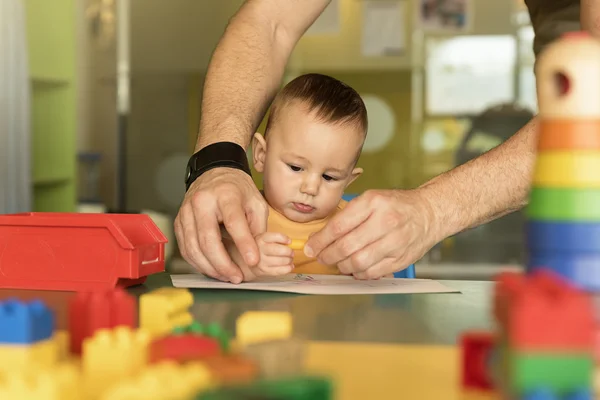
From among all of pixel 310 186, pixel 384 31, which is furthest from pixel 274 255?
pixel 384 31

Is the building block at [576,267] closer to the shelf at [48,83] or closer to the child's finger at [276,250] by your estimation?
the child's finger at [276,250]

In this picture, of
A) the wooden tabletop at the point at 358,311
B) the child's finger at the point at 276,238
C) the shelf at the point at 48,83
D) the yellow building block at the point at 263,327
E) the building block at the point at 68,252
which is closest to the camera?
the yellow building block at the point at 263,327

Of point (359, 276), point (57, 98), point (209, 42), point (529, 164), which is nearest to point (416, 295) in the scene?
point (359, 276)

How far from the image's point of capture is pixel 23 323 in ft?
1.65

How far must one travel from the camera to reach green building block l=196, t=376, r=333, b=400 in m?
0.36


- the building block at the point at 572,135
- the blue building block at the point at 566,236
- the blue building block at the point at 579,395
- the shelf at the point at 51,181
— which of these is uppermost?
the building block at the point at 572,135

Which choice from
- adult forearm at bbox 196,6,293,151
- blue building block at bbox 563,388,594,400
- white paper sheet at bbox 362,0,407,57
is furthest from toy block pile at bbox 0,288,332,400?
white paper sheet at bbox 362,0,407,57

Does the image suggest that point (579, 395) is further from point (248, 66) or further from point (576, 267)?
point (248, 66)

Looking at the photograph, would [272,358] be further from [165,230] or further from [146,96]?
[146,96]

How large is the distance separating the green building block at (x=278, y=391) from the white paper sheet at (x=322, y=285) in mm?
653

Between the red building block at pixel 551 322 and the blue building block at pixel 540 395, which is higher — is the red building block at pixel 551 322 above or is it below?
above

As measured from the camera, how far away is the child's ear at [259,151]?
1629 millimetres

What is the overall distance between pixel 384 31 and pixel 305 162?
2.74 meters

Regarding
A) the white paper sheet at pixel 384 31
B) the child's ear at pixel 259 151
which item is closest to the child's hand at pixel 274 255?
the child's ear at pixel 259 151
